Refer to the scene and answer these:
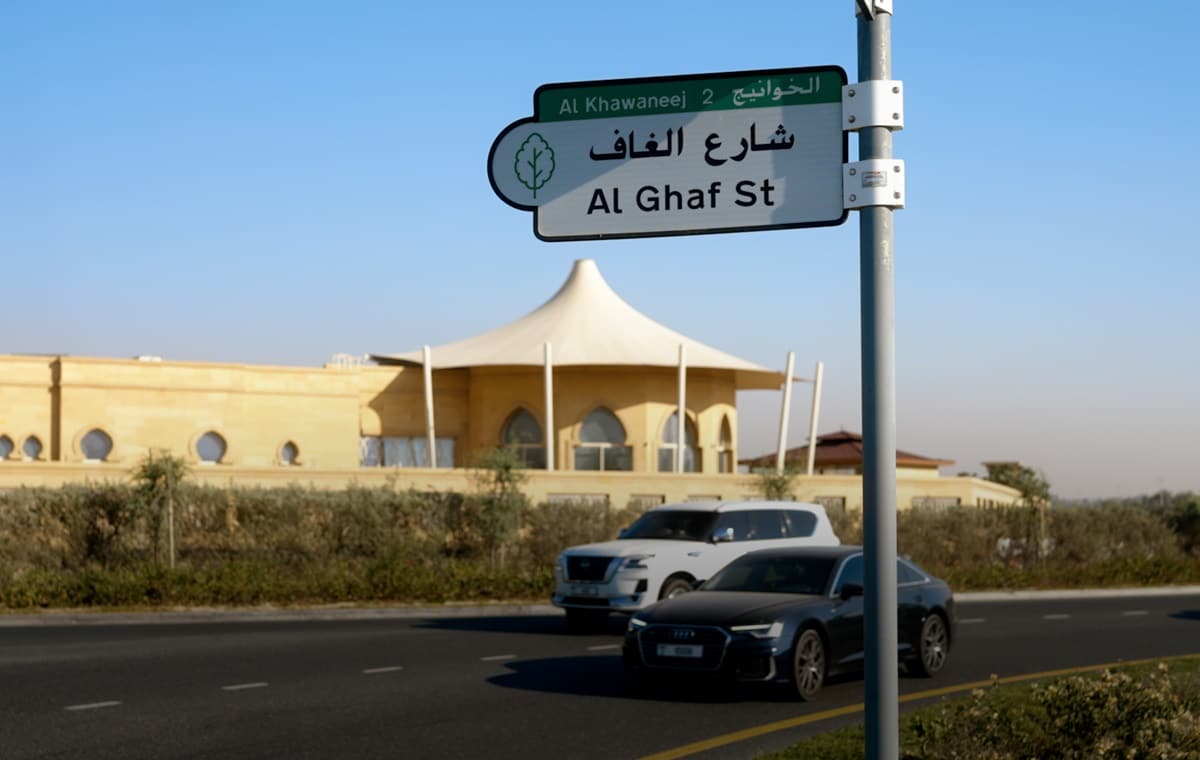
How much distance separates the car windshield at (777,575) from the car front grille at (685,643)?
→ 1.55m

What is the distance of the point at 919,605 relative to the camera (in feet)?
50.5

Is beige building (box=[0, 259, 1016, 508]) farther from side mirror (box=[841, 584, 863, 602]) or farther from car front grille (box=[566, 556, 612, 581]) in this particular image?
side mirror (box=[841, 584, 863, 602])

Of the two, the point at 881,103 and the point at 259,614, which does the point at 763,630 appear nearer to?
the point at 881,103

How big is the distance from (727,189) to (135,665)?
12.3 m

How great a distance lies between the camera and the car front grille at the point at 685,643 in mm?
13656

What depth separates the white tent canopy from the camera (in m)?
51.8

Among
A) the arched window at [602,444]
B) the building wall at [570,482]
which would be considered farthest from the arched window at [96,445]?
the arched window at [602,444]

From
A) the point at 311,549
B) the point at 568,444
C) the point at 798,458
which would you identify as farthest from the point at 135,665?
the point at 798,458

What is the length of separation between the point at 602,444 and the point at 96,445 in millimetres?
17422

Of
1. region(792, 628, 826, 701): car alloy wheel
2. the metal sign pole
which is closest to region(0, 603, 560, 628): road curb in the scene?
region(792, 628, 826, 701): car alloy wheel

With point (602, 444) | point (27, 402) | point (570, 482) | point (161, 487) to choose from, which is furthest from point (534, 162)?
point (602, 444)

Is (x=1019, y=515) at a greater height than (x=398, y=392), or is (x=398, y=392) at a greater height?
(x=398, y=392)

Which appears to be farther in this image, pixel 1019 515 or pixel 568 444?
pixel 568 444

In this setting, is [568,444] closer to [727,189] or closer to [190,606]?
[190,606]
